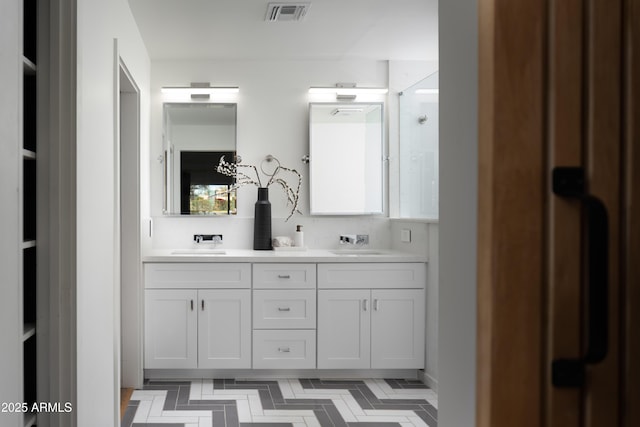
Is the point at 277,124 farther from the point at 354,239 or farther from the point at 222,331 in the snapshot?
the point at 222,331

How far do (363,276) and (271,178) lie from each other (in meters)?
1.23

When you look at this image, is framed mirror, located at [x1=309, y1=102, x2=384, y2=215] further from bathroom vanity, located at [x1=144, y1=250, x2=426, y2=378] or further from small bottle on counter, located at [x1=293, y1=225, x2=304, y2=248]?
bathroom vanity, located at [x1=144, y1=250, x2=426, y2=378]

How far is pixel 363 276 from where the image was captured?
147 inches

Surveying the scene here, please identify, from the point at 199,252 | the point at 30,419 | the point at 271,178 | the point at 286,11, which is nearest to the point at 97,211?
the point at 30,419

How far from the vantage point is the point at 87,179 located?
6.56 feet

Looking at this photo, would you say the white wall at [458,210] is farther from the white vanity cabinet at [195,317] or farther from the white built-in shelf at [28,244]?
the white vanity cabinet at [195,317]

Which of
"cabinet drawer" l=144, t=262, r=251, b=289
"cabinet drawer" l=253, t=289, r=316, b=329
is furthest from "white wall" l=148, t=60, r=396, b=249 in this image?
"cabinet drawer" l=253, t=289, r=316, b=329

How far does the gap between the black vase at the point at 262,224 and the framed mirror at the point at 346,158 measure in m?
0.41

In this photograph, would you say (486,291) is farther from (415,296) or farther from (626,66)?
(415,296)

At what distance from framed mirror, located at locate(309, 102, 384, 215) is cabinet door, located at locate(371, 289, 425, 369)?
3.03 ft

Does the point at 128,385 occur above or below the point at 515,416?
below

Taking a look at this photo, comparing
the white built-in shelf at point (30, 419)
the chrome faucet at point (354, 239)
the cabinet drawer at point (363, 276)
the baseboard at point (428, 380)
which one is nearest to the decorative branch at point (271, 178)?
the chrome faucet at point (354, 239)

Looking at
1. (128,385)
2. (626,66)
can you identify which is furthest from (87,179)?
(128,385)

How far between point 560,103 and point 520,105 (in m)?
0.06
